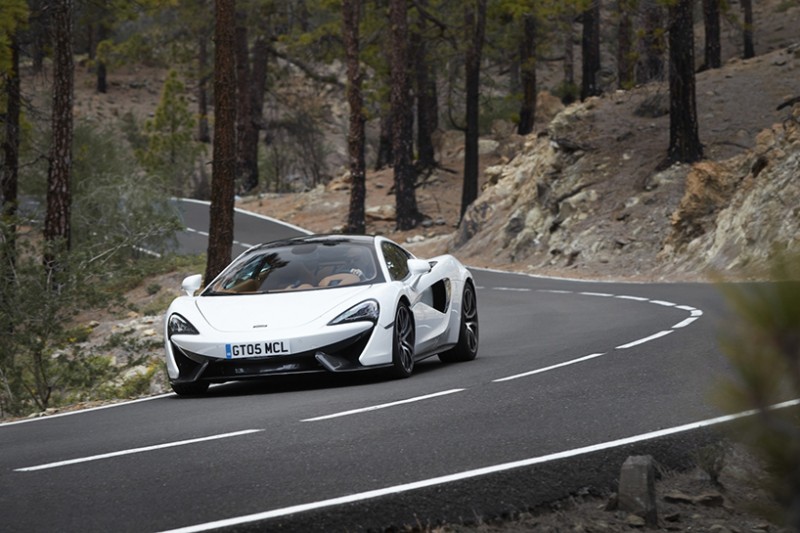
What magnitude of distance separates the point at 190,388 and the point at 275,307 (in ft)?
3.72

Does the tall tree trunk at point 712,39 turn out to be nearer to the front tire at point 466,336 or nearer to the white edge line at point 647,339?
the white edge line at point 647,339

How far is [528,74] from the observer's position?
2030 inches

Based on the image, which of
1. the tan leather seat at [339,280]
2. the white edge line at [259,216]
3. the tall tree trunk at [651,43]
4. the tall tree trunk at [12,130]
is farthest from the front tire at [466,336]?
the white edge line at [259,216]

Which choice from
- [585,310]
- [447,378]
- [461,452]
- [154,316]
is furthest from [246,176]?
[461,452]

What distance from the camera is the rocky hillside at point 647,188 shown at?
2841 centimetres

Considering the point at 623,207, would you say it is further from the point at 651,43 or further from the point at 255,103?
the point at 255,103

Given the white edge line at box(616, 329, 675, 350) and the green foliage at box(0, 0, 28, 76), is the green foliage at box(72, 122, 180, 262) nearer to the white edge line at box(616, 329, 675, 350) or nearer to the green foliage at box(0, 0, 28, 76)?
the green foliage at box(0, 0, 28, 76)

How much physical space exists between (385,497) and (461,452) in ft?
4.09

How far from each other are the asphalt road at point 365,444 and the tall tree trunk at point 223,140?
10349mm

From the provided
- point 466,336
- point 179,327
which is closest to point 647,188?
point 466,336

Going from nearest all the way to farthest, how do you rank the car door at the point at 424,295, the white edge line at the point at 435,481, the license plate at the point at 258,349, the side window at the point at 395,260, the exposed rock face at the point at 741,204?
the white edge line at the point at 435,481 < the license plate at the point at 258,349 < the car door at the point at 424,295 < the side window at the point at 395,260 < the exposed rock face at the point at 741,204

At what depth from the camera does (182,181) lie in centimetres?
5878

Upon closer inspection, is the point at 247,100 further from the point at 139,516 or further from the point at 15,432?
the point at 139,516

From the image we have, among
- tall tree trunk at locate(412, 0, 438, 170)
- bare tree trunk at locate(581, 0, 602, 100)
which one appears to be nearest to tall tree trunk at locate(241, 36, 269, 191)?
tall tree trunk at locate(412, 0, 438, 170)
